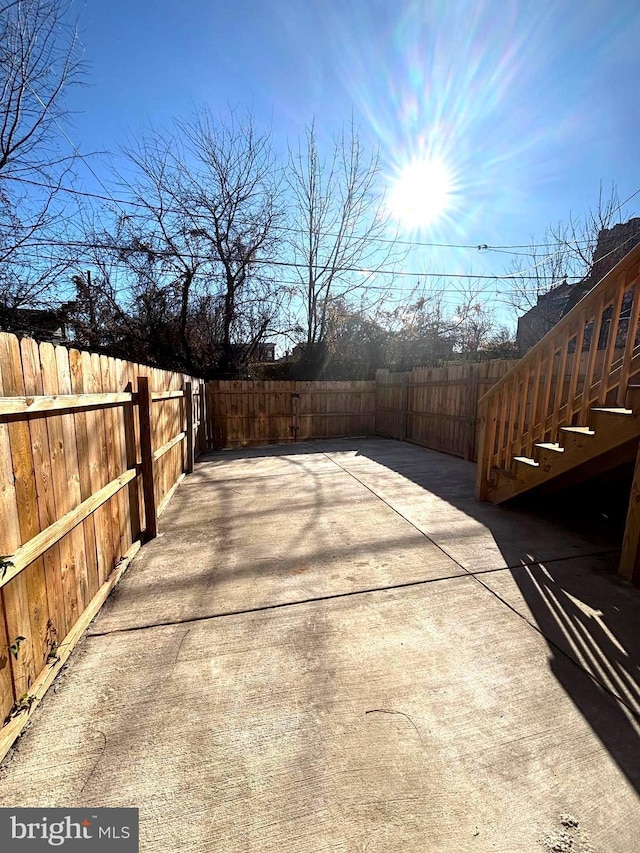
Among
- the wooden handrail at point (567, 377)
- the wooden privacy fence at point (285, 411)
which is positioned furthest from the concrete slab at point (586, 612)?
the wooden privacy fence at point (285, 411)

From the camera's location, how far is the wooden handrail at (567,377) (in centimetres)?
266

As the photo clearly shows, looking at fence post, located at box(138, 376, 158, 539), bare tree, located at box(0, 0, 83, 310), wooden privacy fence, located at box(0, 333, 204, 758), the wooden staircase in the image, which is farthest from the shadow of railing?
bare tree, located at box(0, 0, 83, 310)

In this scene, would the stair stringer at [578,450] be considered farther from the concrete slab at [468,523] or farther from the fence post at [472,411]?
the fence post at [472,411]

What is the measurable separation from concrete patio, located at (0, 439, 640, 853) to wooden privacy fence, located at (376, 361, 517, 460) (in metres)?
3.84

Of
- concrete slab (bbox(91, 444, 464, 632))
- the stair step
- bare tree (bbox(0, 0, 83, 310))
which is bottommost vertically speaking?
concrete slab (bbox(91, 444, 464, 632))

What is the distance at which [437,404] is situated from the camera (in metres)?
7.96

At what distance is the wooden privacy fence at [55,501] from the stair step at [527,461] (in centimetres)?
362

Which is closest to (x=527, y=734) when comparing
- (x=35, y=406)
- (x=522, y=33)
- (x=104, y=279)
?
(x=35, y=406)

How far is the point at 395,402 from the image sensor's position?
9727 mm

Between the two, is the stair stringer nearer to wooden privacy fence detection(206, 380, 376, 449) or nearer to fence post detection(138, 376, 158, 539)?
fence post detection(138, 376, 158, 539)

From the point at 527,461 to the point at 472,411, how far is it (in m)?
3.26

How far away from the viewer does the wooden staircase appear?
258 cm

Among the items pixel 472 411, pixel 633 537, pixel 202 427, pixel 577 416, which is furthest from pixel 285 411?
pixel 633 537

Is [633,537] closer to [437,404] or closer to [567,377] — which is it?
[567,377]
